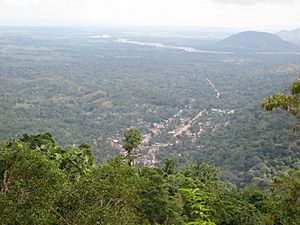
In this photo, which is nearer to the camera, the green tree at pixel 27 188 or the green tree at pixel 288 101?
the green tree at pixel 27 188

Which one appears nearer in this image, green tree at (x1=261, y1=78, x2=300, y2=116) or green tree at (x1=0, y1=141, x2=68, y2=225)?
green tree at (x1=0, y1=141, x2=68, y2=225)

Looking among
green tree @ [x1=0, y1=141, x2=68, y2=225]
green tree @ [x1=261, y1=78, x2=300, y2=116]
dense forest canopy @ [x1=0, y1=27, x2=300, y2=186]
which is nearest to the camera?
green tree @ [x1=0, y1=141, x2=68, y2=225]

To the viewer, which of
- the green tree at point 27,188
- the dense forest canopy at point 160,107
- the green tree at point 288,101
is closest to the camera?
the green tree at point 27,188

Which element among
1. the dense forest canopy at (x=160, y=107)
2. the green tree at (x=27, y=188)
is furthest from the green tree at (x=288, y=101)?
the green tree at (x=27, y=188)

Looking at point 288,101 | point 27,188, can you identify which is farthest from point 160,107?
point 27,188

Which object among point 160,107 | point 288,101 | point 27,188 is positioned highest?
point 288,101

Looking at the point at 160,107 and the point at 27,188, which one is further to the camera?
the point at 160,107

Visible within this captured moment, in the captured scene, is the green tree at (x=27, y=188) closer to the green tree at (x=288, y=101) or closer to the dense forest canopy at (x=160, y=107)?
the green tree at (x=288, y=101)

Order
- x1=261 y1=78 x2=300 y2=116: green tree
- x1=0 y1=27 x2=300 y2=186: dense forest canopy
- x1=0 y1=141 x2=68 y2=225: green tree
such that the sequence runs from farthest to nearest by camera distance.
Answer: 1. x1=0 y1=27 x2=300 y2=186: dense forest canopy
2. x1=261 y1=78 x2=300 y2=116: green tree
3. x1=0 y1=141 x2=68 y2=225: green tree

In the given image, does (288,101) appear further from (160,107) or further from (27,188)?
(160,107)

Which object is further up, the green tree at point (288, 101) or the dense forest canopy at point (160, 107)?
the green tree at point (288, 101)

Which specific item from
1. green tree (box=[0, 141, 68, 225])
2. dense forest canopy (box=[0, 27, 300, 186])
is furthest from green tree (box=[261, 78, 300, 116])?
green tree (box=[0, 141, 68, 225])

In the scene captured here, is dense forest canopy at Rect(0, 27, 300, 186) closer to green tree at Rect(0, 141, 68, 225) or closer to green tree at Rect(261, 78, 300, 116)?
green tree at Rect(261, 78, 300, 116)
